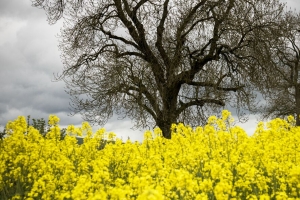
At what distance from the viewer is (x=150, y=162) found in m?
5.57

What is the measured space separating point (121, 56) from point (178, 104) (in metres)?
2.90

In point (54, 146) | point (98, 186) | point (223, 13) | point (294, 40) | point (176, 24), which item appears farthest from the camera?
point (294, 40)

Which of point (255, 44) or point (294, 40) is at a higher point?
point (294, 40)

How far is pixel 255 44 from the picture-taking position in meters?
13.7

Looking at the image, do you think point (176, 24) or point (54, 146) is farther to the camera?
point (176, 24)

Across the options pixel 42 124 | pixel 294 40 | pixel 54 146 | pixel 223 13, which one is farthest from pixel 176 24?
pixel 294 40

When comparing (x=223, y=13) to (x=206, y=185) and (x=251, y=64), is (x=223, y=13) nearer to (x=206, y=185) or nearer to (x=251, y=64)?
(x=251, y=64)

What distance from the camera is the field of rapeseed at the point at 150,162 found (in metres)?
5.01

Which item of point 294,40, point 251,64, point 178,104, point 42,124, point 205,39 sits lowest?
point 42,124

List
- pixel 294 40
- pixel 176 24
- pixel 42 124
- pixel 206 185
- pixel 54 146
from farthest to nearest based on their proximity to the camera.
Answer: pixel 294 40 → pixel 176 24 → pixel 42 124 → pixel 54 146 → pixel 206 185

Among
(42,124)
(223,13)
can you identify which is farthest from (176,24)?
(42,124)

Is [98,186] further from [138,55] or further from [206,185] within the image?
[138,55]

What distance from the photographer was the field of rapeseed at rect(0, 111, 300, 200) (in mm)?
5012

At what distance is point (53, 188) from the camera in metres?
5.02
